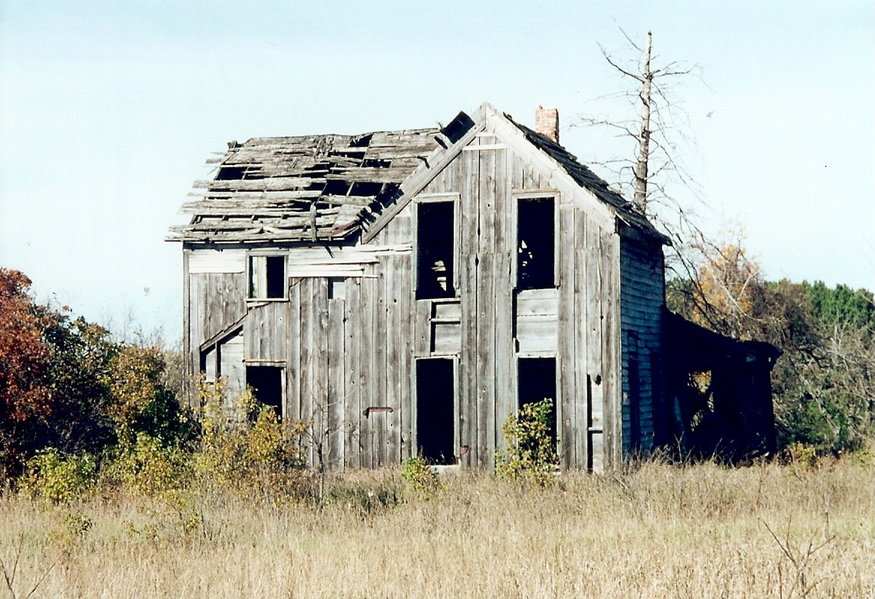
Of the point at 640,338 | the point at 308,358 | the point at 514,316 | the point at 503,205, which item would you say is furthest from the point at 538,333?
the point at 308,358

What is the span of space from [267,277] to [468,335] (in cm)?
487

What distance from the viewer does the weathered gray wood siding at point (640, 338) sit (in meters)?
19.4

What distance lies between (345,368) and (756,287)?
1907cm

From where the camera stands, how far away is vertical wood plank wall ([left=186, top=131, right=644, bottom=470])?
18859 millimetres

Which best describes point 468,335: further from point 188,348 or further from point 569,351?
point 188,348

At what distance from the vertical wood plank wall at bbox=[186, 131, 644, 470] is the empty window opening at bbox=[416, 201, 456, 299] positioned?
45 cm

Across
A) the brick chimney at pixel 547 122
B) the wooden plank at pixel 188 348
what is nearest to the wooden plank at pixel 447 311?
the wooden plank at pixel 188 348

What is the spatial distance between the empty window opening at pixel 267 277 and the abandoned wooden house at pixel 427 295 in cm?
4

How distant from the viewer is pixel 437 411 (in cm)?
2317

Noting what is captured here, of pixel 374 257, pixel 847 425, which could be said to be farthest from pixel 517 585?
pixel 847 425

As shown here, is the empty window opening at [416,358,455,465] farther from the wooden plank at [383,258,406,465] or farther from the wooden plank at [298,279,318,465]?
the wooden plank at [298,279,318,465]

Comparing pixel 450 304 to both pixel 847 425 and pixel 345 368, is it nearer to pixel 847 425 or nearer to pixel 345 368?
pixel 345 368

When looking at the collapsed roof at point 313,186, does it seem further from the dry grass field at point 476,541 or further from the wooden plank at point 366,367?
the dry grass field at point 476,541

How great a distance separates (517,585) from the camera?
912cm
